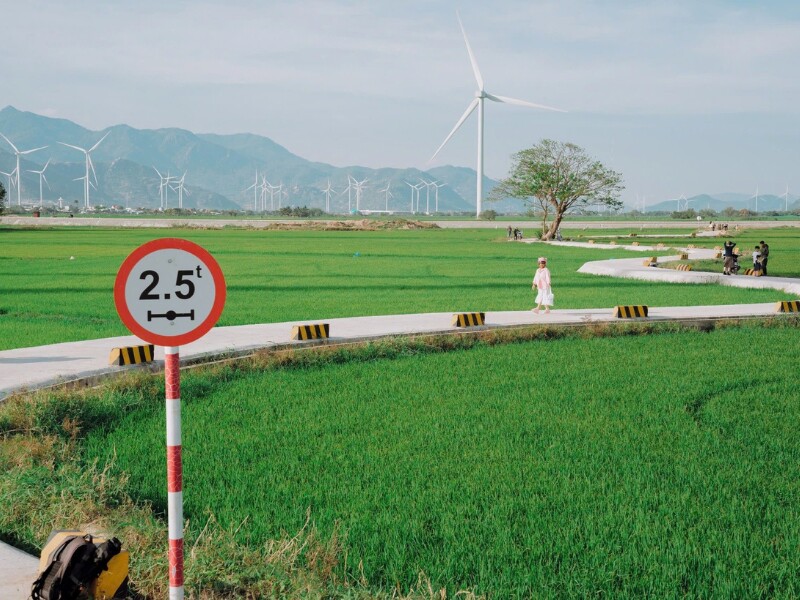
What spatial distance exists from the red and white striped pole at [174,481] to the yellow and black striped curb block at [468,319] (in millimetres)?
→ 12081

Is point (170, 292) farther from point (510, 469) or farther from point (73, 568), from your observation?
point (510, 469)

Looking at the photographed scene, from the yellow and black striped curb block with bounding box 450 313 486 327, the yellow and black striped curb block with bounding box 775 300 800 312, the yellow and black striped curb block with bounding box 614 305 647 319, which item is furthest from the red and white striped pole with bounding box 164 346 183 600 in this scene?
the yellow and black striped curb block with bounding box 775 300 800 312

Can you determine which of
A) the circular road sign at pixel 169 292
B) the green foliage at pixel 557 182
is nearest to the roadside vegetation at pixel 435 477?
the circular road sign at pixel 169 292

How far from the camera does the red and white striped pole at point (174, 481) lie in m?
4.93

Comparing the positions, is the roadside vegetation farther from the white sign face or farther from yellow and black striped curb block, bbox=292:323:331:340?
the white sign face

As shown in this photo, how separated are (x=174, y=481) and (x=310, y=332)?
1024 centimetres

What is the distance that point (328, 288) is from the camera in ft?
90.5

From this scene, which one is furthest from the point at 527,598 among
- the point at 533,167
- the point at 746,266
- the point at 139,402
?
the point at 533,167

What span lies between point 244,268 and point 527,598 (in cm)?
3222

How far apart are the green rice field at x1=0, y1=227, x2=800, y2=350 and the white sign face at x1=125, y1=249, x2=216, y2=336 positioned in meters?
11.5

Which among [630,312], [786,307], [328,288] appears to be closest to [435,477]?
[630,312]

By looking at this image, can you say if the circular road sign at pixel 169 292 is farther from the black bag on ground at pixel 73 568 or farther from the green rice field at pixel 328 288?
the green rice field at pixel 328 288

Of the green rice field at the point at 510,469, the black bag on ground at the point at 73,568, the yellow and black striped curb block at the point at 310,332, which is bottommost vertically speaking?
the green rice field at the point at 510,469

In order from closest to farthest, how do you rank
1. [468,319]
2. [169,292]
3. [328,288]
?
[169,292], [468,319], [328,288]
